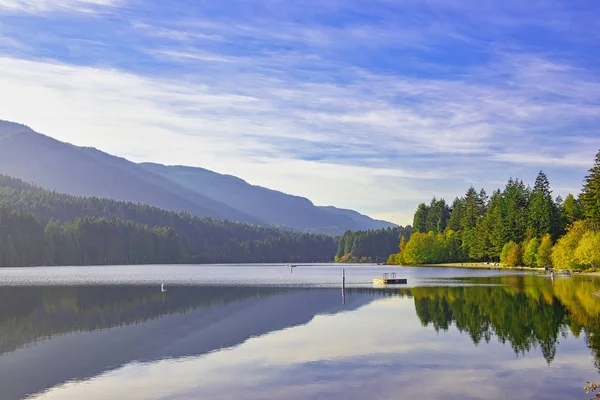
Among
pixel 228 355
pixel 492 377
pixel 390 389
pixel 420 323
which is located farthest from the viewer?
pixel 420 323

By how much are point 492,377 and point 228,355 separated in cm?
1328

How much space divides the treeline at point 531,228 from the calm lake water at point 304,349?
55.7 m

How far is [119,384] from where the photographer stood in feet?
93.8

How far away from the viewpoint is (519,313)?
53.1m

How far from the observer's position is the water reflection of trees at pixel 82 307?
4719 cm

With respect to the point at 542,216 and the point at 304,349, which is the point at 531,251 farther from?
the point at 304,349

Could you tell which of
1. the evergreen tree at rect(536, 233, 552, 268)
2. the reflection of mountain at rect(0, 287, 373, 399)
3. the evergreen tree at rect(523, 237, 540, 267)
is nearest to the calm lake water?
the reflection of mountain at rect(0, 287, 373, 399)

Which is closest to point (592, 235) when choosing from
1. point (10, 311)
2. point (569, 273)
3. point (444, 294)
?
point (569, 273)

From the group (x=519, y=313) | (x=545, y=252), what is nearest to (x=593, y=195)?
(x=545, y=252)

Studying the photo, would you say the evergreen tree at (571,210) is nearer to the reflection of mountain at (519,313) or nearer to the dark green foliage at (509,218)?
the dark green foliage at (509,218)

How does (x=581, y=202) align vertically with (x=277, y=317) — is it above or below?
above

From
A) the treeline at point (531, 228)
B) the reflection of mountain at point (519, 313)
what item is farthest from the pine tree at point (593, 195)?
the reflection of mountain at point (519, 313)

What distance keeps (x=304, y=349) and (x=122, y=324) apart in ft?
59.4

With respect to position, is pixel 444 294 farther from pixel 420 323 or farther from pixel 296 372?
pixel 296 372
